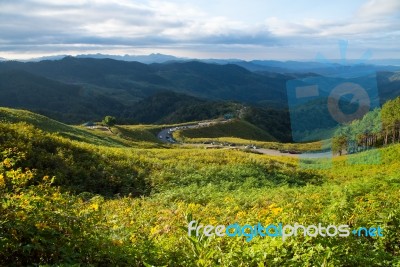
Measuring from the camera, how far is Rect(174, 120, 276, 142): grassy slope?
115 meters

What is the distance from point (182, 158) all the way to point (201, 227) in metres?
19.2

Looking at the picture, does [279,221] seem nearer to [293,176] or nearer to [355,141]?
[293,176]

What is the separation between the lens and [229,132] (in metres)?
133

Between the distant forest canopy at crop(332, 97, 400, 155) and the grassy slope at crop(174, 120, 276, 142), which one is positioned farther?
the grassy slope at crop(174, 120, 276, 142)

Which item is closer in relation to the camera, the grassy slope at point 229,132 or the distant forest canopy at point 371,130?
the distant forest canopy at point 371,130

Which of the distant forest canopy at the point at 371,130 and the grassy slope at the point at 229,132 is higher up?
the distant forest canopy at the point at 371,130

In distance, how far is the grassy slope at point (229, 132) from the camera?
4530 inches

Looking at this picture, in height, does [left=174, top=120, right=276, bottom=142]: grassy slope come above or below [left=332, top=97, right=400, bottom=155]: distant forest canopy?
below

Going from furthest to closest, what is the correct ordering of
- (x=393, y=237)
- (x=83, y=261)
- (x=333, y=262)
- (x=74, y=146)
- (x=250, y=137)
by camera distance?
(x=250, y=137)
(x=74, y=146)
(x=393, y=237)
(x=83, y=261)
(x=333, y=262)

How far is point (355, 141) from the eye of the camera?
83.0 meters

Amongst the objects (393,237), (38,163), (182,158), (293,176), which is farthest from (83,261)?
(293,176)

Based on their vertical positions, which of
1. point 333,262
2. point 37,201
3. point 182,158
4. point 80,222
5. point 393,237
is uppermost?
point 37,201

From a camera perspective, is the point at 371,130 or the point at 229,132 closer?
the point at 371,130

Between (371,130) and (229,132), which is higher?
(371,130)
